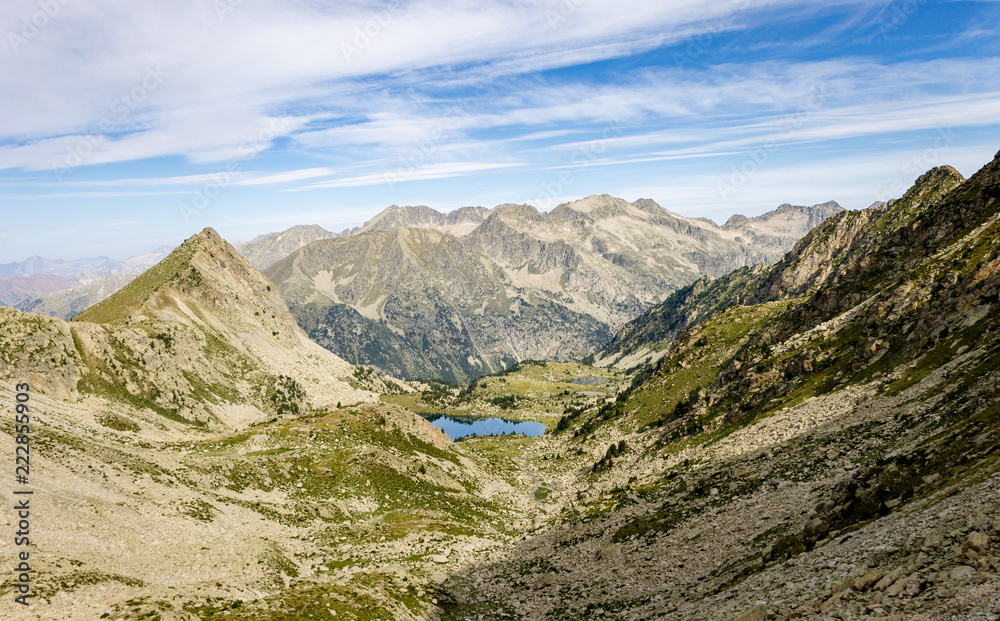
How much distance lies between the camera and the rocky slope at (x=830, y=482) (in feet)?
80.1

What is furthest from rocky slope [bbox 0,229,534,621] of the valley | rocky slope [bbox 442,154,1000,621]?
rocky slope [bbox 442,154,1000,621]

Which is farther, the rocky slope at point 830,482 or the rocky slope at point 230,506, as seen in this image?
the rocky slope at point 230,506

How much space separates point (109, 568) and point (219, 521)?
72.7 feet

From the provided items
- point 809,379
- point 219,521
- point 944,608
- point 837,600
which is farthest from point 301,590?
point 809,379

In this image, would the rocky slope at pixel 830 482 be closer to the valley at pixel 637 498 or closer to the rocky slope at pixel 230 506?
the valley at pixel 637 498

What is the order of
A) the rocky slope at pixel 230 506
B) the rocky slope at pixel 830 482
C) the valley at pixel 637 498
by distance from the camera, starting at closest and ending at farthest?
1. the rocky slope at pixel 830 482
2. the valley at pixel 637 498
3. the rocky slope at pixel 230 506

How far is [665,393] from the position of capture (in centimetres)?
14962

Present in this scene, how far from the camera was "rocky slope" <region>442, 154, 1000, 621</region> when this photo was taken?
24422 mm

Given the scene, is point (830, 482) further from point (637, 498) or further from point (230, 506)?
point (230, 506)

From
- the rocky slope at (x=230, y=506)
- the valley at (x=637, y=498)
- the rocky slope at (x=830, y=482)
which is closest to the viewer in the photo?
the rocky slope at (x=830, y=482)

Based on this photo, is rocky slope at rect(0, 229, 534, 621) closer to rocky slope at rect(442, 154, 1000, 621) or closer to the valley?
the valley

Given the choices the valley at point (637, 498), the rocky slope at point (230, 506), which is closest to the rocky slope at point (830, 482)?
the valley at point (637, 498)

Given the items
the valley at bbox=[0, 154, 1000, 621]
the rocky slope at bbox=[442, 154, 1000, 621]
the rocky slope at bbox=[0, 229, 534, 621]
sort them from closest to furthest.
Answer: the rocky slope at bbox=[442, 154, 1000, 621] → the valley at bbox=[0, 154, 1000, 621] → the rocky slope at bbox=[0, 229, 534, 621]

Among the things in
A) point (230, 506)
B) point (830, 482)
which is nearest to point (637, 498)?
point (830, 482)
